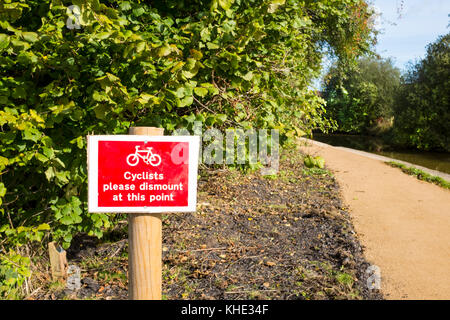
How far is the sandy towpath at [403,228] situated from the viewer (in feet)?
12.2

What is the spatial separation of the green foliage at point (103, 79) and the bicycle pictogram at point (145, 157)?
495mm

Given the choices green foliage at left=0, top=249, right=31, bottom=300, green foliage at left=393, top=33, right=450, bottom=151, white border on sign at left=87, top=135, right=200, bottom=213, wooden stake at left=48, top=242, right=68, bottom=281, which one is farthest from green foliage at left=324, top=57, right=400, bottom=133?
white border on sign at left=87, top=135, right=200, bottom=213

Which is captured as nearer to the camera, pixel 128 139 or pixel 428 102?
pixel 128 139

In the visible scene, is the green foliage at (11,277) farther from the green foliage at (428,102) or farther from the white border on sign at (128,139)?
the green foliage at (428,102)

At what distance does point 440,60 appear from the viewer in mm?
19516

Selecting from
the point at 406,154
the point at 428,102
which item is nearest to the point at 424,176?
the point at 406,154

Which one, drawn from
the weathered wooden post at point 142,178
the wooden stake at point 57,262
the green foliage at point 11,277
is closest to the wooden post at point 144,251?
the weathered wooden post at point 142,178

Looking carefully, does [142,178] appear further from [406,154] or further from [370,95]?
[370,95]

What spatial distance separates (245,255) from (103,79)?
2471 mm

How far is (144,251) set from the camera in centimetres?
210

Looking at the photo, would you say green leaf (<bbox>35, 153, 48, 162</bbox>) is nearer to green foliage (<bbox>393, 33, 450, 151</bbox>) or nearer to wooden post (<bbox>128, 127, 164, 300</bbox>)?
wooden post (<bbox>128, 127, 164, 300</bbox>)

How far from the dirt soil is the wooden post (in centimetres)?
120
